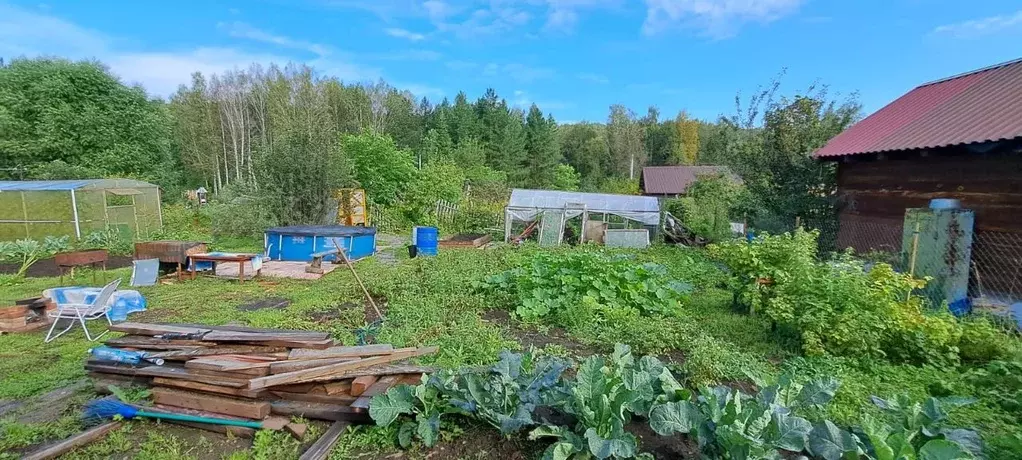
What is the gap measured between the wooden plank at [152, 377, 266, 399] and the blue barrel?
8.38 metres

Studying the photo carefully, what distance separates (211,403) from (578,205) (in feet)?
43.1

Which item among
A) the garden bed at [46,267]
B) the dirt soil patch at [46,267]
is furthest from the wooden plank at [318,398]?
the garden bed at [46,267]

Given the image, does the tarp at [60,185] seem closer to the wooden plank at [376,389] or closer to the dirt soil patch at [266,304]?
the dirt soil patch at [266,304]

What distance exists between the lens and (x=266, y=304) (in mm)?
7312

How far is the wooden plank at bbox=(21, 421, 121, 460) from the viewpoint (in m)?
3.05

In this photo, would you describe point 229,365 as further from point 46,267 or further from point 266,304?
point 46,267

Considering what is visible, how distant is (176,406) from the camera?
3.60 meters

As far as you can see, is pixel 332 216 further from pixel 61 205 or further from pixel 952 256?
pixel 952 256

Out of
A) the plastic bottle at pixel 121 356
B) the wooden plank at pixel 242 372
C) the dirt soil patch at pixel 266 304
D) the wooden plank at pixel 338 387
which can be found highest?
the wooden plank at pixel 242 372

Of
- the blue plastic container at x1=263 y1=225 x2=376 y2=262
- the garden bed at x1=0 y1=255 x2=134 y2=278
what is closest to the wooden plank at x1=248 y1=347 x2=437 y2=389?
the blue plastic container at x1=263 y1=225 x2=376 y2=262

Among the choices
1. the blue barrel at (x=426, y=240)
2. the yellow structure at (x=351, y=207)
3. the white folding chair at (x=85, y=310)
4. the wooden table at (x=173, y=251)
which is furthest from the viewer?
the yellow structure at (x=351, y=207)

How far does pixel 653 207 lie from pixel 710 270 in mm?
6372

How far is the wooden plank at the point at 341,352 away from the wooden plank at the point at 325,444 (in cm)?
59

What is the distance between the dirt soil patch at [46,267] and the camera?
9.73m
